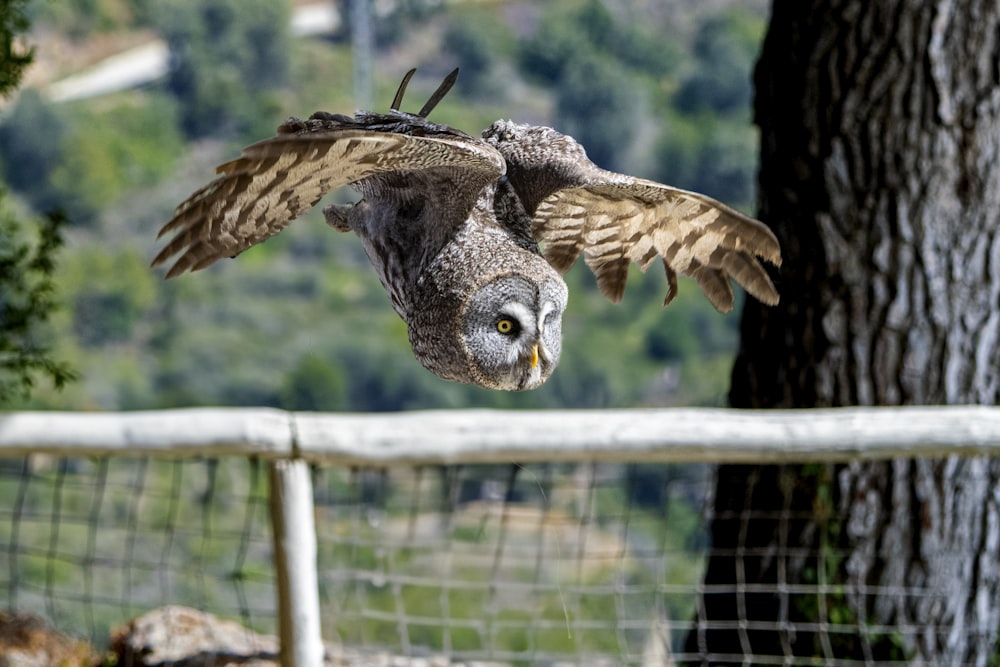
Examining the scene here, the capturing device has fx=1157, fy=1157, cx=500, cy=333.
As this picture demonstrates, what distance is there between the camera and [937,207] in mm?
1909

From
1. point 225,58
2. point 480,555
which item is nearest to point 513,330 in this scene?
point 480,555

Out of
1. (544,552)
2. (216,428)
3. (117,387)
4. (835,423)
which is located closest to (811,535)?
(835,423)

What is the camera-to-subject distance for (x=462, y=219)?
2.04 ft

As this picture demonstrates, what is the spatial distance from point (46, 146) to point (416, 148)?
1299cm

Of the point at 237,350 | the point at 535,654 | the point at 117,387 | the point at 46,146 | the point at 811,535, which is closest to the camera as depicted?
the point at 535,654

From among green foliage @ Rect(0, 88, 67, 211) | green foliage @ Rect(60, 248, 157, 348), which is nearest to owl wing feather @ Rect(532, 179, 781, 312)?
green foliage @ Rect(60, 248, 157, 348)

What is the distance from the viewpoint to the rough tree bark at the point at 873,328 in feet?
5.93

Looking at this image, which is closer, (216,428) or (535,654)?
(216,428)

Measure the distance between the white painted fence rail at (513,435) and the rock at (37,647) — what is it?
43cm

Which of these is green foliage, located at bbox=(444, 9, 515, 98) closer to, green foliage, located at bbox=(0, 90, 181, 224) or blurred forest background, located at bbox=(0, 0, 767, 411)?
blurred forest background, located at bbox=(0, 0, 767, 411)

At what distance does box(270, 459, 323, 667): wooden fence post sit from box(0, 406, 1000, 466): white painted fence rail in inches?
2.5

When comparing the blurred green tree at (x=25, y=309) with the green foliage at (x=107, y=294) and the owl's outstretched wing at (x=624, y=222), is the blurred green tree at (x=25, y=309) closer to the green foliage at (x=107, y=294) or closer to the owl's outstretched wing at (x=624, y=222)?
the owl's outstretched wing at (x=624, y=222)

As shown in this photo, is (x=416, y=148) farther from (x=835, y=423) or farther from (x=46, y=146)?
(x=46, y=146)

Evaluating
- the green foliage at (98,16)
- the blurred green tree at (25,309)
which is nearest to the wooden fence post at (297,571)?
the blurred green tree at (25,309)
